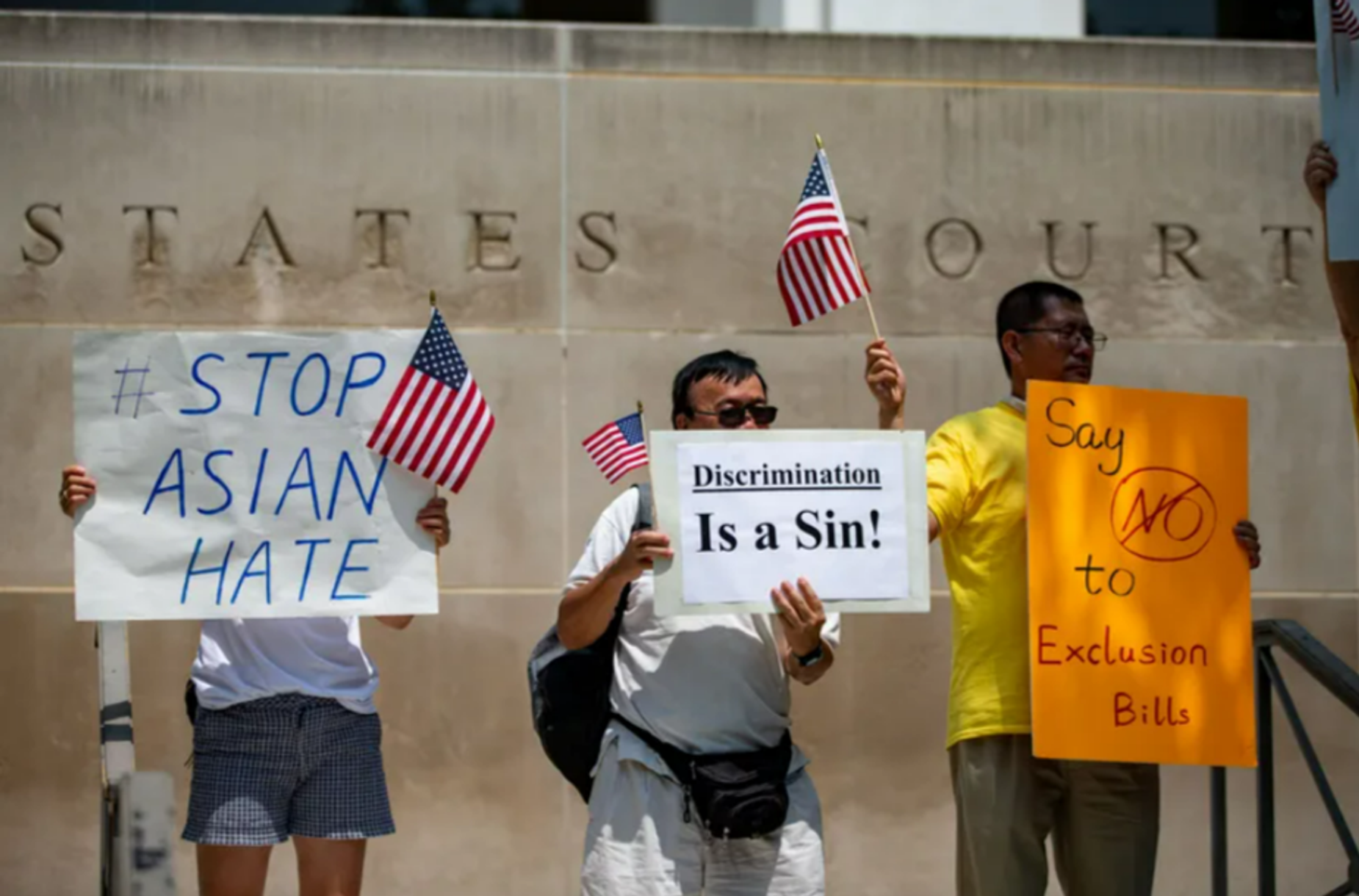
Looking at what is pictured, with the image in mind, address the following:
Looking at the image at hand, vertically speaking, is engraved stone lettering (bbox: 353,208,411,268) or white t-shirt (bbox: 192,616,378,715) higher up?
engraved stone lettering (bbox: 353,208,411,268)

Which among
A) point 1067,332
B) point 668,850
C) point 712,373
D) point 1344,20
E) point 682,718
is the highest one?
point 1344,20

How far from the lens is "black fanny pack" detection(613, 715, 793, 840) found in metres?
4.55

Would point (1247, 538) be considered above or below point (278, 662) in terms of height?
above

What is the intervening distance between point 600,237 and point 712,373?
10.9ft

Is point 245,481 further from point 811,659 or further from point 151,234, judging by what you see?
point 151,234

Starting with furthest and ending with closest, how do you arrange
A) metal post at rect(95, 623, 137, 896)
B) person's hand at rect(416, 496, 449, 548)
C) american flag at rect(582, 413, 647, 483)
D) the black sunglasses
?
american flag at rect(582, 413, 647, 483) < person's hand at rect(416, 496, 449, 548) < the black sunglasses < metal post at rect(95, 623, 137, 896)

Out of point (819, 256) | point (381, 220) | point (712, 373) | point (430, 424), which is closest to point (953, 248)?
point (381, 220)

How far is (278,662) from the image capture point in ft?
16.8

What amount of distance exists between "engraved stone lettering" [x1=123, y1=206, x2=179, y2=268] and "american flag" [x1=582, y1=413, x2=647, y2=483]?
2.09 metres

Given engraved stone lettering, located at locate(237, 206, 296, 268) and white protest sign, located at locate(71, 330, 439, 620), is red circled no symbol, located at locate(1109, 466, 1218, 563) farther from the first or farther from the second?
engraved stone lettering, located at locate(237, 206, 296, 268)

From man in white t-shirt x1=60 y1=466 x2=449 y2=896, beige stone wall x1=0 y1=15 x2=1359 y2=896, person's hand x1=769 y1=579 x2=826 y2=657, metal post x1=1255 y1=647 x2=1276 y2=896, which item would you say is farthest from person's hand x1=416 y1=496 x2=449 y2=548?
beige stone wall x1=0 y1=15 x2=1359 y2=896

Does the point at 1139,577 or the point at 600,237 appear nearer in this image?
the point at 1139,577

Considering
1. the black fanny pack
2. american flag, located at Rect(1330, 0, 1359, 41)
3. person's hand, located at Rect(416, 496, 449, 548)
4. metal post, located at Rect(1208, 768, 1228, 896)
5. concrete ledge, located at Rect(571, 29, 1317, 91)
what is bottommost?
metal post, located at Rect(1208, 768, 1228, 896)

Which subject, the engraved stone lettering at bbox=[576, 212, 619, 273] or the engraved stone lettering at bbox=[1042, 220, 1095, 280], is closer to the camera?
the engraved stone lettering at bbox=[576, 212, 619, 273]
